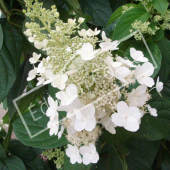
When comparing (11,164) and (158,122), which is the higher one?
(158,122)

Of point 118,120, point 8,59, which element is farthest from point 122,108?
point 8,59

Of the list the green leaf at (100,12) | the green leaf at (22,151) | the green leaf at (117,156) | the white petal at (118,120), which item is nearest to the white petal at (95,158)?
the white petal at (118,120)

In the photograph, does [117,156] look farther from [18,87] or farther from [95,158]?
[18,87]

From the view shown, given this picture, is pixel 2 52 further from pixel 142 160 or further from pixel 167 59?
pixel 142 160

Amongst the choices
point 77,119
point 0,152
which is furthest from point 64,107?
point 0,152

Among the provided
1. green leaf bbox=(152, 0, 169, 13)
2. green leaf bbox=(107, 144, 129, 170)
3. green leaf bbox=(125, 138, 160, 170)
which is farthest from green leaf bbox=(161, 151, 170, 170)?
green leaf bbox=(152, 0, 169, 13)

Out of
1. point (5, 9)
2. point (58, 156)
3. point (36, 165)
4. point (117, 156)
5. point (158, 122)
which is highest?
point (5, 9)
